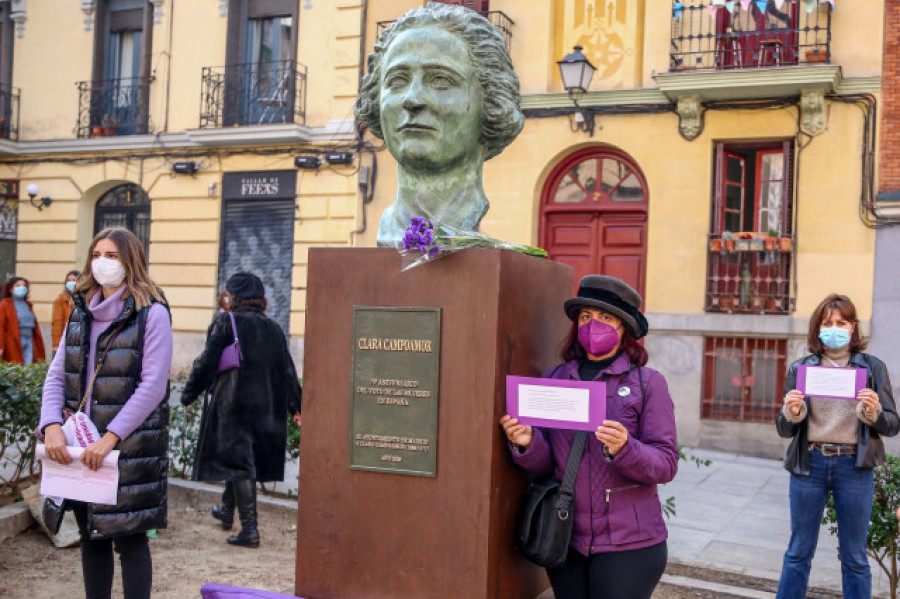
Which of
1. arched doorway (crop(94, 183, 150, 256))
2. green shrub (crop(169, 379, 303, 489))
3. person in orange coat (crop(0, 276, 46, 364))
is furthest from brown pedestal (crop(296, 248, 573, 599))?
arched doorway (crop(94, 183, 150, 256))

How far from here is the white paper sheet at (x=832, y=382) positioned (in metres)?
4.58

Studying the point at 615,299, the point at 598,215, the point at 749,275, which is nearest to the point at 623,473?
the point at 615,299

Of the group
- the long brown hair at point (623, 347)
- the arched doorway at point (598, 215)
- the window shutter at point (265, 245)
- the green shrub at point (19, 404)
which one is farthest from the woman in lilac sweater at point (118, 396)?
the window shutter at point (265, 245)

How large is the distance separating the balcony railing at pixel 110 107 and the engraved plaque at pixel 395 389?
14970mm

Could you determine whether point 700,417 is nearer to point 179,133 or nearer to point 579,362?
point 579,362

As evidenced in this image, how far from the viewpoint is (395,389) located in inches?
143

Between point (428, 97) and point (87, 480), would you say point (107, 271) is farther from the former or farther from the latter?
point (428, 97)

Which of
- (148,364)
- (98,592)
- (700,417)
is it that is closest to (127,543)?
(98,592)

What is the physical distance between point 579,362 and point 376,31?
12835 mm

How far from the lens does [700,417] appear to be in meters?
12.3

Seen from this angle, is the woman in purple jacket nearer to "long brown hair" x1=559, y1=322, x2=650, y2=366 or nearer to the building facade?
"long brown hair" x1=559, y1=322, x2=650, y2=366

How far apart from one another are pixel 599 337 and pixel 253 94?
14002mm

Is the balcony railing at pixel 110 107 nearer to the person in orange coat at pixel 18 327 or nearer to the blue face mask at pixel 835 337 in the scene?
the person in orange coat at pixel 18 327

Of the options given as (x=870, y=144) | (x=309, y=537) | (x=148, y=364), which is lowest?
(x=309, y=537)
